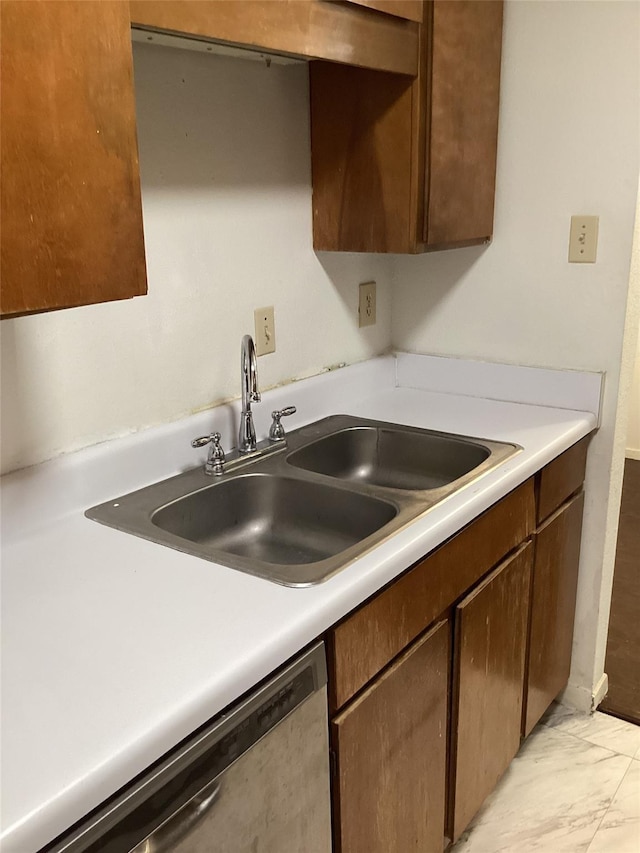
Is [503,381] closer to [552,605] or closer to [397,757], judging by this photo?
[552,605]

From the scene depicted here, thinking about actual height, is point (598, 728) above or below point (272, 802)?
below

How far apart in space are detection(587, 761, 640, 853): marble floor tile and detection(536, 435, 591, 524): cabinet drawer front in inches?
29.0

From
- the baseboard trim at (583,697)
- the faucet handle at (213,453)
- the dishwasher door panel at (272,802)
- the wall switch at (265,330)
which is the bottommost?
the baseboard trim at (583,697)

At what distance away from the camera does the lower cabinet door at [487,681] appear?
1.51 meters

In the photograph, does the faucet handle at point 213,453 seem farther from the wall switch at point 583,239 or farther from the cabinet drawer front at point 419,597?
the wall switch at point 583,239

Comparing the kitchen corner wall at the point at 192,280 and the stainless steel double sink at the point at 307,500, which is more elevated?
the kitchen corner wall at the point at 192,280

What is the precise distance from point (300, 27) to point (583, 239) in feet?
3.01

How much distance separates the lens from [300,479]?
5.00ft

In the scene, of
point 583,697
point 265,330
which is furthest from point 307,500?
point 583,697

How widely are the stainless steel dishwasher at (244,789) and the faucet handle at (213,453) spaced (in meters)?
0.57

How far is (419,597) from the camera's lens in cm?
130

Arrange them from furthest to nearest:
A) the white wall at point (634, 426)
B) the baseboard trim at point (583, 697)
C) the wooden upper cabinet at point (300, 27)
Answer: the white wall at point (634, 426) → the baseboard trim at point (583, 697) → the wooden upper cabinet at point (300, 27)

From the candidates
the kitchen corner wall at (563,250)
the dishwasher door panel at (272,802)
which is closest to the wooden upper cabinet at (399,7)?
the kitchen corner wall at (563,250)

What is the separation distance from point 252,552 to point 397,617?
0.39m
